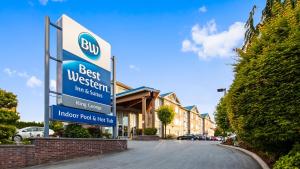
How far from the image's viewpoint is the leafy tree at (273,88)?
392 inches

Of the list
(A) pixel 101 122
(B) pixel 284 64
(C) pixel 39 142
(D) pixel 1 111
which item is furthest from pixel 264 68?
(A) pixel 101 122

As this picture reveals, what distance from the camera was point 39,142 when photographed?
15586 mm

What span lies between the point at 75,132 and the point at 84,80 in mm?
2731

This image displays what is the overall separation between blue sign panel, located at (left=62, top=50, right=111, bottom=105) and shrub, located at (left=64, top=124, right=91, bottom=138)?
1565 millimetres

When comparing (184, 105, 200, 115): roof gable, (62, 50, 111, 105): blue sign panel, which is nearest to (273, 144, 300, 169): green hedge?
(62, 50, 111, 105): blue sign panel

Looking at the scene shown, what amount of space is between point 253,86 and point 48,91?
9268 mm

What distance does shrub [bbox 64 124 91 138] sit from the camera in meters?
19.2

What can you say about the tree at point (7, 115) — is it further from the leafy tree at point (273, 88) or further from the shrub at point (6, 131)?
the leafy tree at point (273, 88)

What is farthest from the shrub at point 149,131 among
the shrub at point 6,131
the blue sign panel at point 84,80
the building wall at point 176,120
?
the shrub at point 6,131

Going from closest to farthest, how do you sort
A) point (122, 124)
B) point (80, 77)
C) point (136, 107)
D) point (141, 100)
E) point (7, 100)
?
point (7, 100) → point (80, 77) → point (141, 100) → point (122, 124) → point (136, 107)

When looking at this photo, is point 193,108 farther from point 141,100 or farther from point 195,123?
point 141,100

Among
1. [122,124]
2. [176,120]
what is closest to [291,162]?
[122,124]

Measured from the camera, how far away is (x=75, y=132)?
1938 cm

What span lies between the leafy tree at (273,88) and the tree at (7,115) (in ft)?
30.9
